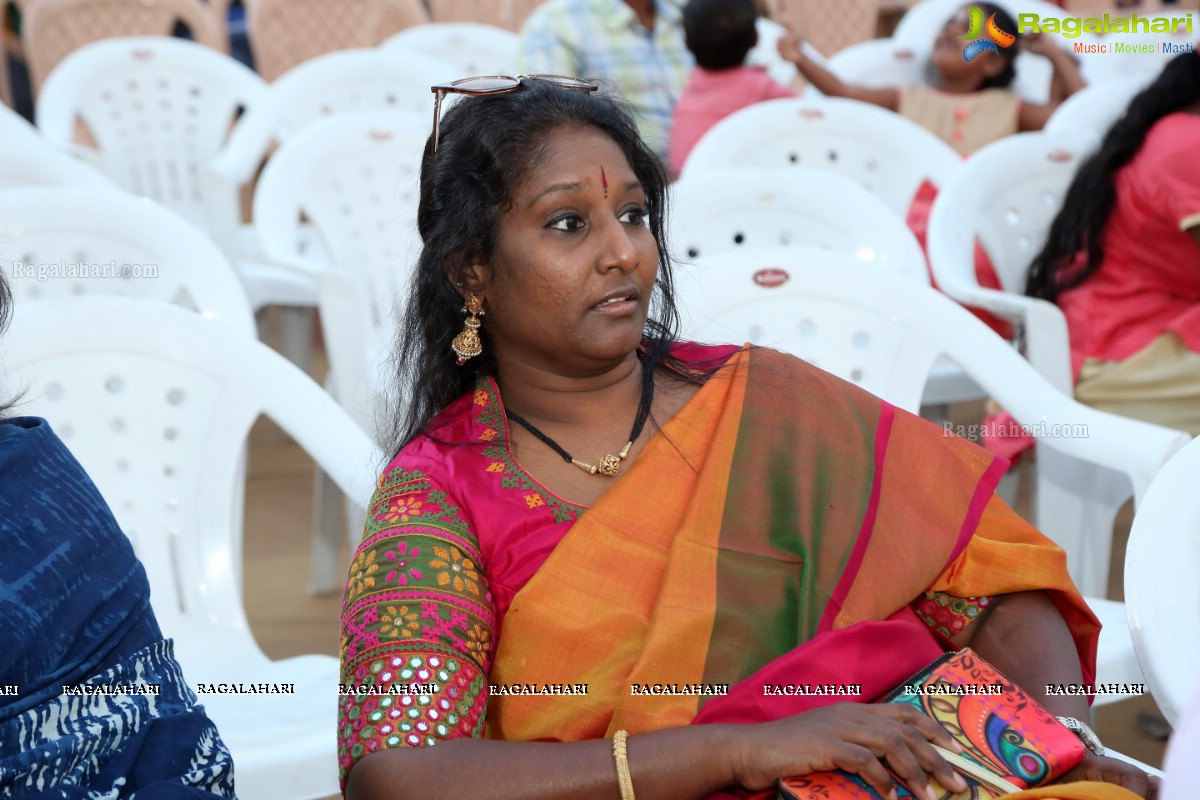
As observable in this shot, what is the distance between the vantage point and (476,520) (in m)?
1.51

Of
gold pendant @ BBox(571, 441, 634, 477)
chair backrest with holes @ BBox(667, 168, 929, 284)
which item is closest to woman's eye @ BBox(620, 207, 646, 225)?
gold pendant @ BBox(571, 441, 634, 477)

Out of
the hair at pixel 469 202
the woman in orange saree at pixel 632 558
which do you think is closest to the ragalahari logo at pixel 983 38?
the hair at pixel 469 202

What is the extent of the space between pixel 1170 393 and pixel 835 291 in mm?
991

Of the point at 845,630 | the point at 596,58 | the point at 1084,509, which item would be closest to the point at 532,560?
the point at 845,630

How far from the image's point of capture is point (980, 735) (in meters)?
1.36

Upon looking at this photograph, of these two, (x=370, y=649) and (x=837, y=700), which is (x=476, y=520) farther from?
(x=837, y=700)

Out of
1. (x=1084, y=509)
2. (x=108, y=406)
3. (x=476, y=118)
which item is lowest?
(x=1084, y=509)

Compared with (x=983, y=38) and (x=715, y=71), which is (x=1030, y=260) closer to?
(x=715, y=71)

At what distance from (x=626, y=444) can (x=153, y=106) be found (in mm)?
3551

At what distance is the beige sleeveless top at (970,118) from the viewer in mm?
4707

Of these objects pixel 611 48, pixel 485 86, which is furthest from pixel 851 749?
pixel 611 48

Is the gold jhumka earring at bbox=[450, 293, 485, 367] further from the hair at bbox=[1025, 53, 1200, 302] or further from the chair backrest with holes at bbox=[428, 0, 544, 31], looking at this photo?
the chair backrest with holes at bbox=[428, 0, 544, 31]

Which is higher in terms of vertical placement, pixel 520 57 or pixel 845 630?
pixel 845 630

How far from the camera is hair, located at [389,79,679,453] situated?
1.59 m
